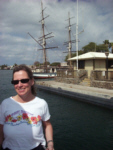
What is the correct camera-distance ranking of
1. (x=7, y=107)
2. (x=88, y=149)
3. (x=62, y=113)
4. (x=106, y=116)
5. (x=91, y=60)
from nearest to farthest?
1. (x=7, y=107)
2. (x=88, y=149)
3. (x=106, y=116)
4. (x=62, y=113)
5. (x=91, y=60)

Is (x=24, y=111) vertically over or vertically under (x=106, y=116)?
over

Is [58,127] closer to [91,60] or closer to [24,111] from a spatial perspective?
[24,111]

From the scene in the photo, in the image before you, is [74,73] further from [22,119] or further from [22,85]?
[22,119]

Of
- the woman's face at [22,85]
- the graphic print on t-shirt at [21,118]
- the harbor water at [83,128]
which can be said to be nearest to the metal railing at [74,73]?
the harbor water at [83,128]

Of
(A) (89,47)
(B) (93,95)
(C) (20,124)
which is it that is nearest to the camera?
(C) (20,124)

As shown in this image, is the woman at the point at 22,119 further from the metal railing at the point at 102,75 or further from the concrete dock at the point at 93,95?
the metal railing at the point at 102,75

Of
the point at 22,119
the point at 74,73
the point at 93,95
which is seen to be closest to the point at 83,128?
the point at 93,95

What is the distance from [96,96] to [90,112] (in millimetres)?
2096

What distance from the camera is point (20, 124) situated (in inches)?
69.2

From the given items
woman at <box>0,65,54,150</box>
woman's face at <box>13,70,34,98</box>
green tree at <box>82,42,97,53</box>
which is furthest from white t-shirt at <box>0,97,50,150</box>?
green tree at <box>82,42,97,53</box>

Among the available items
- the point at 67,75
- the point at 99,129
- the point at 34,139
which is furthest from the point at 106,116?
the point at 67,75

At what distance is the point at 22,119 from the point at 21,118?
2 centimetres

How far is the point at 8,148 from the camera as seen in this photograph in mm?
1792

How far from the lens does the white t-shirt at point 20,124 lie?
1.74m
